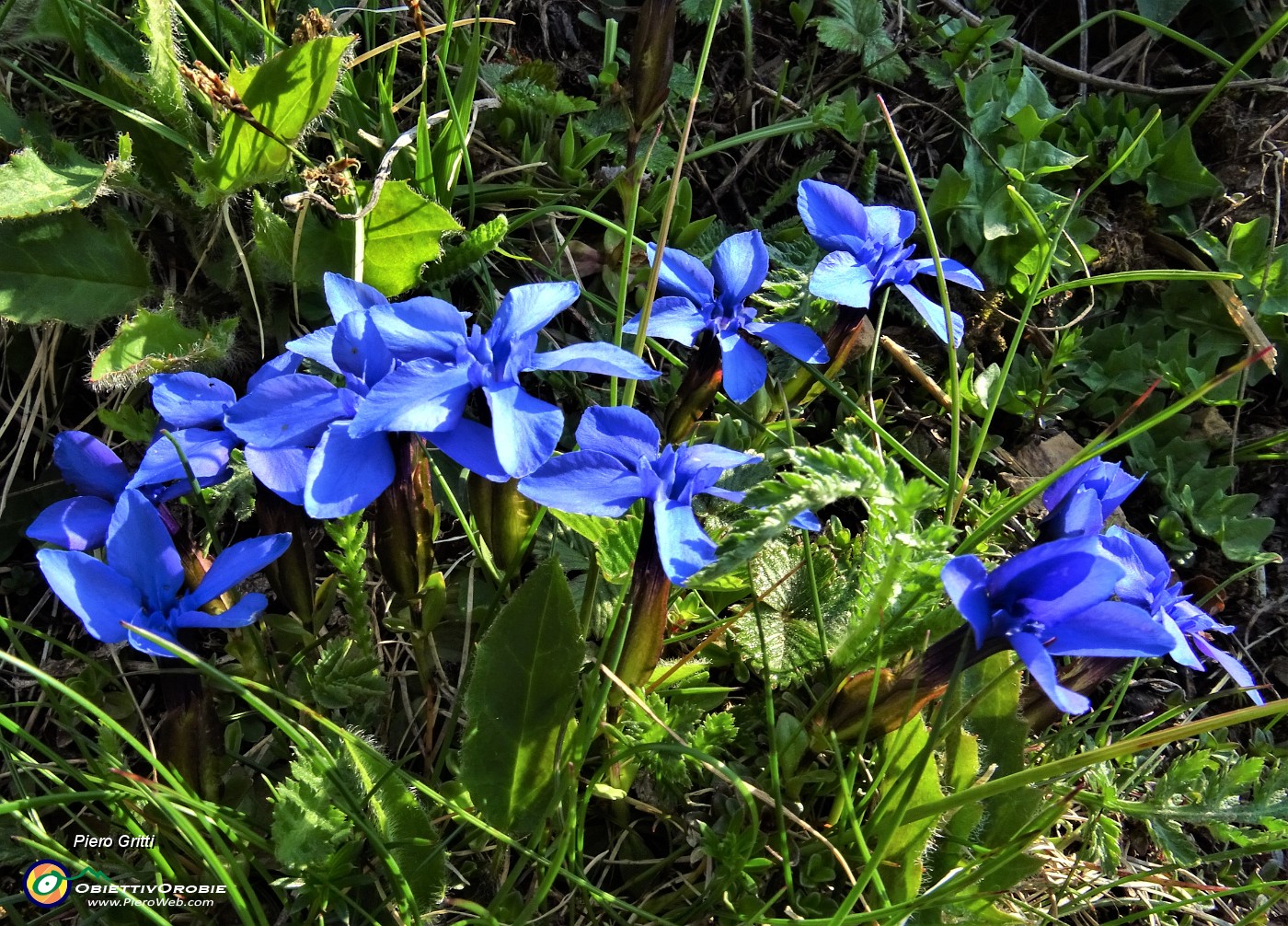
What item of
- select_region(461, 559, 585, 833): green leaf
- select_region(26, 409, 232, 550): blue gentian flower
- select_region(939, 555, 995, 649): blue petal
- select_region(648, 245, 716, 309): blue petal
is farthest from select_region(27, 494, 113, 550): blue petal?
select_region(939, 555, 995, 649): blue petal

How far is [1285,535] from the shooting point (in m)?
2.22

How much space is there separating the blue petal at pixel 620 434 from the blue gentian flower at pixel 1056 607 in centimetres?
42

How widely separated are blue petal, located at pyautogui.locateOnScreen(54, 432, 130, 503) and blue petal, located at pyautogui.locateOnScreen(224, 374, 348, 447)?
0.98 feet

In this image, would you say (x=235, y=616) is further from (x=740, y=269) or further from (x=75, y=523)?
(x=740, y=269)

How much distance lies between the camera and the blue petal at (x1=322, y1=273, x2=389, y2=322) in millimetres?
1319

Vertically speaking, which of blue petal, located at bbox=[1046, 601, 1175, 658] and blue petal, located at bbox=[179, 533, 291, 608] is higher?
blue petal, located at bbox=[1046, 601, 1175, 658]

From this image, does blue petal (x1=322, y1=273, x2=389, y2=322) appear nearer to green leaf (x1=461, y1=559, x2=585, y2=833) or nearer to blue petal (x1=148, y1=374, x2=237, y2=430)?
blue petal (x1=148, y1=374, x2=237, y2=430)

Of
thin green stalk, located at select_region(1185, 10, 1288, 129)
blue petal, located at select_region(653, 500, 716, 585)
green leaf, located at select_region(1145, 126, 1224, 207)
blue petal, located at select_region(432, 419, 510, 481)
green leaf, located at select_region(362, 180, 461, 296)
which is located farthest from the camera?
green leaf, located at select_region(1145, 126, 1224, 207)

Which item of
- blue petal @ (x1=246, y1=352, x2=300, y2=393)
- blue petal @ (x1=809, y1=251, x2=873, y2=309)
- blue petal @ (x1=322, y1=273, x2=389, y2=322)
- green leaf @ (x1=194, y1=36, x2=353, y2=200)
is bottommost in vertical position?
blue petal @ (x1=246, y1=352, x2=300, y2=393)

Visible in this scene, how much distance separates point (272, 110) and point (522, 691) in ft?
3.92

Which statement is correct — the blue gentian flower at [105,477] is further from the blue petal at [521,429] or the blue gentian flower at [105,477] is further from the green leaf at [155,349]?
the blue petal at [521,429]

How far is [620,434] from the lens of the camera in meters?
1.25

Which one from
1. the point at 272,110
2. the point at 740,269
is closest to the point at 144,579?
the point at 272,110

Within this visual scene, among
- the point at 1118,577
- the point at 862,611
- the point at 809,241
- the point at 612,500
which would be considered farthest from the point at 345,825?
the point at 809,241
